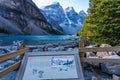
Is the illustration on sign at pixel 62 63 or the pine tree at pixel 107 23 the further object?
the pine tree at pixel 107 23

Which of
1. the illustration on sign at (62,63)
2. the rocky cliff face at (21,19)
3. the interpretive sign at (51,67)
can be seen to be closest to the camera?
the interpretive sign at (51,67)

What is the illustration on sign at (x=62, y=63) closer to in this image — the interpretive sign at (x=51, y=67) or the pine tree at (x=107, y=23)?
the interpretive sign at (x=51, y=67)

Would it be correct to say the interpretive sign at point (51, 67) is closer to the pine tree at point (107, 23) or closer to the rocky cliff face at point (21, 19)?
the pine tree at point (107, 23)

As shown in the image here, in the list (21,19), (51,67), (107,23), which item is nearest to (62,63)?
(51,67)

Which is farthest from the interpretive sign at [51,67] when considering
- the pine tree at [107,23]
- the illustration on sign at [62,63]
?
the pine tree at [107,23]

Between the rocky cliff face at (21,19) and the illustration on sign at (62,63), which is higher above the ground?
the rocky cliff face at (21,19)

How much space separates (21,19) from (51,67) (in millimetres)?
116548

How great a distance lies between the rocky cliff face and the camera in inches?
4313

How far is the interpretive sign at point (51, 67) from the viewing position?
401cm

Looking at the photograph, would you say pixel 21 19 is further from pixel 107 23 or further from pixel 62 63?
pixel 62 63

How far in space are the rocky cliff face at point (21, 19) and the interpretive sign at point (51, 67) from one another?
100 m

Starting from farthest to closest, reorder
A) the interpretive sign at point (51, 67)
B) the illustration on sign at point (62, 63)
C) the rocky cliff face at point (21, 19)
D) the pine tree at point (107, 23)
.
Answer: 1. the rocky cliff face at point (21, 19)
2. the pine tree at point (107, 23)
3. the illustration on sign at point (62, 63)
4. the interpretive sign at point (51, 67)

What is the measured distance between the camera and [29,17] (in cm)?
12681

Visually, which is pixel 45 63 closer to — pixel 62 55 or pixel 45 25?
pixel 62 55
